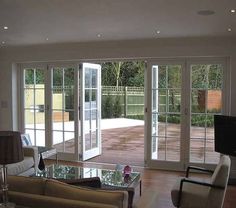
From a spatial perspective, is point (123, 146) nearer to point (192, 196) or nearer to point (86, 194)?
point (192, 196)

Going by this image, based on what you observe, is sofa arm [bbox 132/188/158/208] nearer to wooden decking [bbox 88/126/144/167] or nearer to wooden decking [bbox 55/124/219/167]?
wooden decking [bbox 55/124/219/167]

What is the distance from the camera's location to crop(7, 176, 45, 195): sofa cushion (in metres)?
2.38

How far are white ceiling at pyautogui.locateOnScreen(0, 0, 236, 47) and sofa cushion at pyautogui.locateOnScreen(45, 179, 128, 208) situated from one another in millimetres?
2009

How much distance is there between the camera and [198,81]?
Result: 18.7 ft

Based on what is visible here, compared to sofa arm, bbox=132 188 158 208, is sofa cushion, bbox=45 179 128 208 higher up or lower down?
higher up

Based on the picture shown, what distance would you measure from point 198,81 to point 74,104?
2.59m

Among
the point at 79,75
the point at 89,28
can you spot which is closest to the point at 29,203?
the point at 89,28

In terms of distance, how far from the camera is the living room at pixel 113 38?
3.66 metres

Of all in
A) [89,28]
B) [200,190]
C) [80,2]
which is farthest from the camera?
[89,28]

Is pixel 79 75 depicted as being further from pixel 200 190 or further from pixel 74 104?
pixel 200 190

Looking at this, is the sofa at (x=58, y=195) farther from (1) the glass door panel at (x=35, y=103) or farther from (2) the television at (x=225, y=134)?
(1) the glass door panel at (x=35, y=103)

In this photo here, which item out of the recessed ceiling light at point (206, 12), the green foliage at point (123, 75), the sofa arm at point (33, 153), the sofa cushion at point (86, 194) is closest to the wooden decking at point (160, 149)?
the sofa arm at point (33, 153)

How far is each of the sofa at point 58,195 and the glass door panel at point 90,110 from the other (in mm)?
4141

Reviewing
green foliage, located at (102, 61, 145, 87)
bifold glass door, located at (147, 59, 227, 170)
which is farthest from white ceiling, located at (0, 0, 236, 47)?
green foliage, located at (102, 61, 145, 87)
